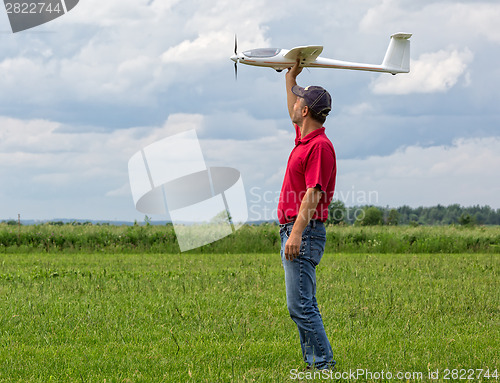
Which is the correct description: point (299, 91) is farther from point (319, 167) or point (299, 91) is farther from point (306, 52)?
point (306, 52)

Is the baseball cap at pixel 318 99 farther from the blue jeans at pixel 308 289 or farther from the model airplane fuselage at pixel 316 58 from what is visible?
the model airplane fuselage at pixel 316 58

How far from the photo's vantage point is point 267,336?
7.27 m

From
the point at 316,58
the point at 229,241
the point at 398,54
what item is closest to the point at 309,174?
the point at 316,58

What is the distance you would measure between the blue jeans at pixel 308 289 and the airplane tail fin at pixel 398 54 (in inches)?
329

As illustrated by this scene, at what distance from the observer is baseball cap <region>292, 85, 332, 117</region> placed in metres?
5.33

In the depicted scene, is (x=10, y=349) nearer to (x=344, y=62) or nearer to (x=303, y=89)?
(x=303, y=89)

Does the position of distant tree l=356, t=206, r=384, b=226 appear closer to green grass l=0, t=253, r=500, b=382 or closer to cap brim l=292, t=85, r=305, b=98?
green grass l=0, t=253, r=500, b=382

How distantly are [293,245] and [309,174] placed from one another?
0.68 m

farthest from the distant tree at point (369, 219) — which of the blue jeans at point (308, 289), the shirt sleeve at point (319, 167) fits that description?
the shirt sleeve at point (319, 167)

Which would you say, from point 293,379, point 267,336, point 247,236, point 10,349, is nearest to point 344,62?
point 267,336

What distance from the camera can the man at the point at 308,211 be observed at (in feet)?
16.7

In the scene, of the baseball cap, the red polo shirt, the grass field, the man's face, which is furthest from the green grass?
the grass field

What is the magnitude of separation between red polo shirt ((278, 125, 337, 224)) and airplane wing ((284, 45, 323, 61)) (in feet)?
7.87

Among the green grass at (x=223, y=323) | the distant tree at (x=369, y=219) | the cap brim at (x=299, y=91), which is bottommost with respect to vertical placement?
the distant tree at (x=369, y=219)
